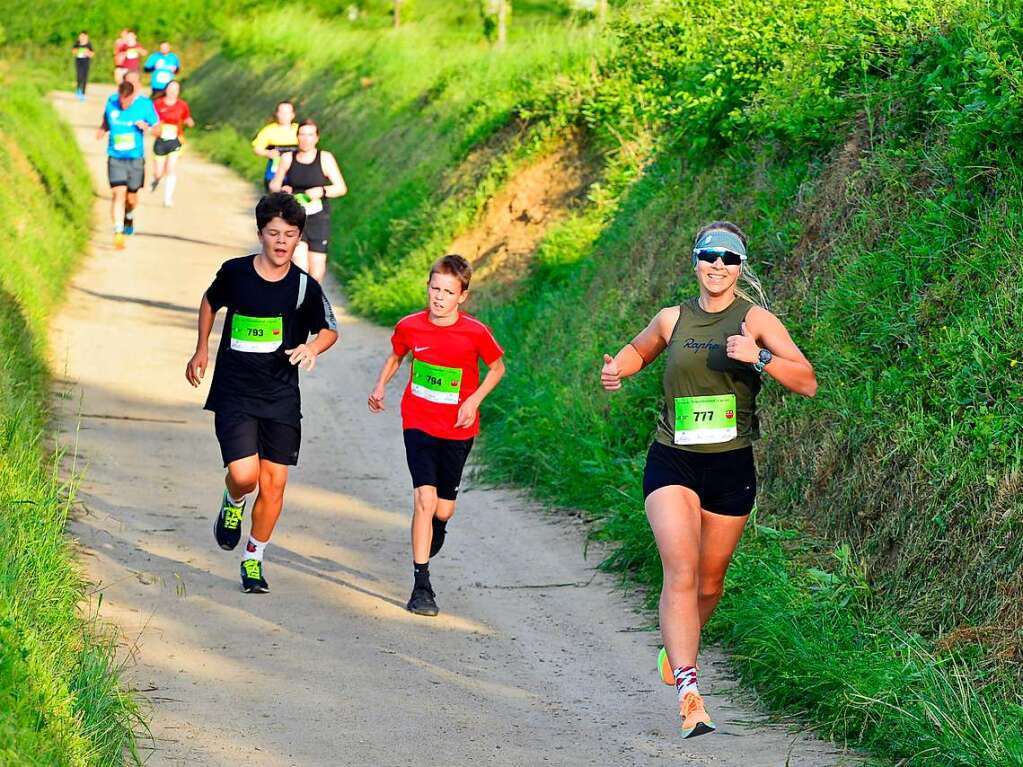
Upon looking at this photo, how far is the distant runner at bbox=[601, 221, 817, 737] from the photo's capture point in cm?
606

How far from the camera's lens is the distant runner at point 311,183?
14.3 m

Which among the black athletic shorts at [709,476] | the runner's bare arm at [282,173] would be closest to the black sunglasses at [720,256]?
the black athletic shorts at [709,476]

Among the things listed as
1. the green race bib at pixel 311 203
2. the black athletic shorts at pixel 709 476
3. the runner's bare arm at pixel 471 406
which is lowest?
the green race bib at pixel 311 203

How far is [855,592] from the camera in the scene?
22.7ft

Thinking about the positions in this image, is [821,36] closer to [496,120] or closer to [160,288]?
[496,120]

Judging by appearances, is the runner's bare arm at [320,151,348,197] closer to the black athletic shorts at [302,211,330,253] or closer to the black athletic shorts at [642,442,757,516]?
the black athletic shorts at [302,211,330,253]

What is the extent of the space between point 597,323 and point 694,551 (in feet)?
18.7

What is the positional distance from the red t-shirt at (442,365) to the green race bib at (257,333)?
59cm

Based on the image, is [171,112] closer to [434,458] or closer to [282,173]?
[282,173]

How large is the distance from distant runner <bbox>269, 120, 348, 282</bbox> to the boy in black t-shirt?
626cm

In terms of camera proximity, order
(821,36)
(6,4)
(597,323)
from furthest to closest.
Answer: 1. (6,4)
2. (597,323)
3. (821,36)

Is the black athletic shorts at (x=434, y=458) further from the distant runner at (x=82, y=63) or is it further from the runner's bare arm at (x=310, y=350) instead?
the distant runner at (x=82, y=63)

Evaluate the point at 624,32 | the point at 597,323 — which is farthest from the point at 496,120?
the point at 597,323

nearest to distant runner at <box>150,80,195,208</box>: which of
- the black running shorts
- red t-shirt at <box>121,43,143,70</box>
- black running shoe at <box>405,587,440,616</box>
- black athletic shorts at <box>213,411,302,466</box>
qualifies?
the black running shorts
